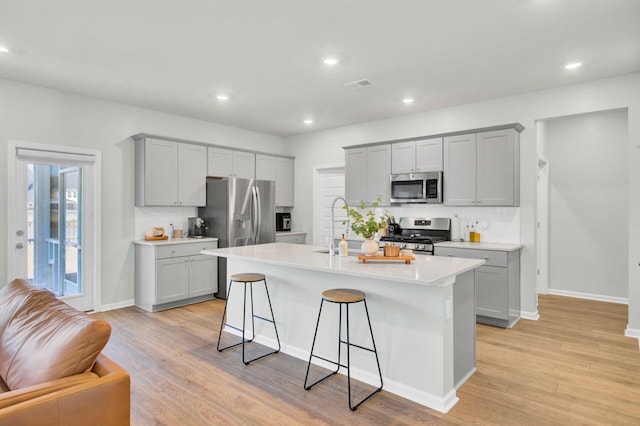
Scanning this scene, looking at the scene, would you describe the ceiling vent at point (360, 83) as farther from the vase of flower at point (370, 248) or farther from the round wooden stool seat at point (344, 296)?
the round wooden stool seat at point (344, 296)

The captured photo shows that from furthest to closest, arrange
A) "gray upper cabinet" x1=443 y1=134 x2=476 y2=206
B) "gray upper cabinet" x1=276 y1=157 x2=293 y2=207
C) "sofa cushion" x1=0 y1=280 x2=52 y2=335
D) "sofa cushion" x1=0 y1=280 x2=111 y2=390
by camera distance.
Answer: "gray upper cabinet" x1=276 y1=157 x2=293 y2=207 < "gray upper cabinet" x1=443 y1=134 x2=476 y2=206 < "sofa cushion" x1=0 y1=280 x2=52 y2=335 < "sofa cushion" x1=0 y1=280 x2=111 y2=390

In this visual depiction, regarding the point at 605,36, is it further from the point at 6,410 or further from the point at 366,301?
the point at 6,410

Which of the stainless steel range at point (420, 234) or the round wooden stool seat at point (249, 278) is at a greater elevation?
the stainless steel range at point (420, 234)

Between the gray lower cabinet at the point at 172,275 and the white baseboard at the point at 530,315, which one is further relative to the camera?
the gray lower cabinet at the point at 172,275

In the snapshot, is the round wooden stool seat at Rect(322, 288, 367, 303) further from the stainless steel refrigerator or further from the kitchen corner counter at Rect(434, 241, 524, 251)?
A: the stainless steel refrigerator

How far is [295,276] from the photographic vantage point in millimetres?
3443

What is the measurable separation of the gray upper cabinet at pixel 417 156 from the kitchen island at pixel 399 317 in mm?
2115

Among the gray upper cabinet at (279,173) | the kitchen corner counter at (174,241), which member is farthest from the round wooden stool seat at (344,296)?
the gray upper cabinet at (279,173)

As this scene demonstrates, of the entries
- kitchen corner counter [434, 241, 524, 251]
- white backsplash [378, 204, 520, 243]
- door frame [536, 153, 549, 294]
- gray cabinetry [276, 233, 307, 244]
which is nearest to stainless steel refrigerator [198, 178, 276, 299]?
gray cabinetry [276, 233, 307, 244]

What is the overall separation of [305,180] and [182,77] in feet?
10.5

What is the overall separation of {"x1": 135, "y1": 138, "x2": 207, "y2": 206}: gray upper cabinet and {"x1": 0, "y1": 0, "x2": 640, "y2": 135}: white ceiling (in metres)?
0.66

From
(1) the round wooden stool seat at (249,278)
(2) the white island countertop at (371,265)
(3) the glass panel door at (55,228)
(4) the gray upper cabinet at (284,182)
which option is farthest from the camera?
(4) the gray upper cabinet at (284,182)

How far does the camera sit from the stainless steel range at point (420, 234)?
469cm

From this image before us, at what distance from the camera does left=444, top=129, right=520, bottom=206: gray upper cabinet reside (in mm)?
4402
